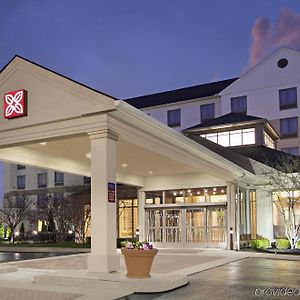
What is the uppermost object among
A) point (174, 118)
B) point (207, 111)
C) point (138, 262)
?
point (207, 111)

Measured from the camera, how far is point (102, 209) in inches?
517

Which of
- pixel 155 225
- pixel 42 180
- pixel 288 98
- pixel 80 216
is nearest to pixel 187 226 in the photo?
pixel 155 225

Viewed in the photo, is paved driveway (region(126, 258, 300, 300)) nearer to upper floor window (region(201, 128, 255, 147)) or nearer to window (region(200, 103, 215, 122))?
upper floor window (region(201, 128, 255, 147))

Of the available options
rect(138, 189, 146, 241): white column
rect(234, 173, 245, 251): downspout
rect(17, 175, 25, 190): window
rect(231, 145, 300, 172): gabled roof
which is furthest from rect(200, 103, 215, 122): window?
rect(234, 173, 245, 251): downspout

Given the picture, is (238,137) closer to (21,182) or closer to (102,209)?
(102,209)

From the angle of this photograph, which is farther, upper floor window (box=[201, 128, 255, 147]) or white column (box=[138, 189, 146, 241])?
upper floor window (box=[201, 128, 255, 147])

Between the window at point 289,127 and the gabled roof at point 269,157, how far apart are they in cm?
1265

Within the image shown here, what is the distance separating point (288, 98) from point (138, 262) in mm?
38089

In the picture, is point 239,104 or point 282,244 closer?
point 282,244

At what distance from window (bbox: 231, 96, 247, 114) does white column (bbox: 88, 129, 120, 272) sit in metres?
36.8

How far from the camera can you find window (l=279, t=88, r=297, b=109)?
46.6m

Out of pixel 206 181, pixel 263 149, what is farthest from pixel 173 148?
pixel 263 149

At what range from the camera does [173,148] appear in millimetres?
18344

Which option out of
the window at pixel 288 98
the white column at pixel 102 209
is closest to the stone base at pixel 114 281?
the white column at pixel 102 209
